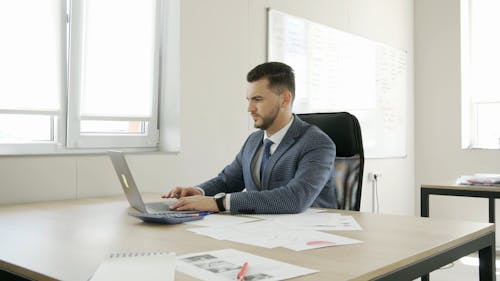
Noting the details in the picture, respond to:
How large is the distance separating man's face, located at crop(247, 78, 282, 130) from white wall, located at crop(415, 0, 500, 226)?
3204 mm

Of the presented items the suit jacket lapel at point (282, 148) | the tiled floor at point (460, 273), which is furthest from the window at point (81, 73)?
the tiled floor at point (460, 273)

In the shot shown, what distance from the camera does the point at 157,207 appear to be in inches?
69.3

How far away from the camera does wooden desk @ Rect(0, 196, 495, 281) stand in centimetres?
102

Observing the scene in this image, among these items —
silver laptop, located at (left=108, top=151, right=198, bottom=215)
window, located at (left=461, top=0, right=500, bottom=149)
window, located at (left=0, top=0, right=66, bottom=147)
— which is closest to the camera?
silver laptop, located at (left=108, top=151, right=198, bottom=215)

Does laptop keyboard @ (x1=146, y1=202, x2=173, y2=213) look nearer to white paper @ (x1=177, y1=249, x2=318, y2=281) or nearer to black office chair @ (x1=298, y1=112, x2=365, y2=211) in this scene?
white paper @ (x1=177, y1=249, x2=318, y2=281)

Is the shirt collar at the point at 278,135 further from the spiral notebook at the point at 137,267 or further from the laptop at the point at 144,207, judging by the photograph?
the spiral notebook at the point at 137,267

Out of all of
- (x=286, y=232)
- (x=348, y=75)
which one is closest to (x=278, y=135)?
(x=286, y=232)

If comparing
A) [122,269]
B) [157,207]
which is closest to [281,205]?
[157,207]

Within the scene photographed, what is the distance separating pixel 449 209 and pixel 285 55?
8.28 feet

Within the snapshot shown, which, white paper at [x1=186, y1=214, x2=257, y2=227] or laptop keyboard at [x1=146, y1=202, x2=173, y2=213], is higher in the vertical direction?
laptop keyboard at [x1=146, y1=202, x2=173, y2=213]

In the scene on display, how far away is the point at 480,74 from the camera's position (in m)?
4.82

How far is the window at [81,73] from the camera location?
228cm

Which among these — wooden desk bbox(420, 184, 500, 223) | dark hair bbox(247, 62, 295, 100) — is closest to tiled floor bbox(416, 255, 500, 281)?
wooden desk bbox(420, 184, 500, 223)

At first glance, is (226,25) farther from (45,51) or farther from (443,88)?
(443,88)
